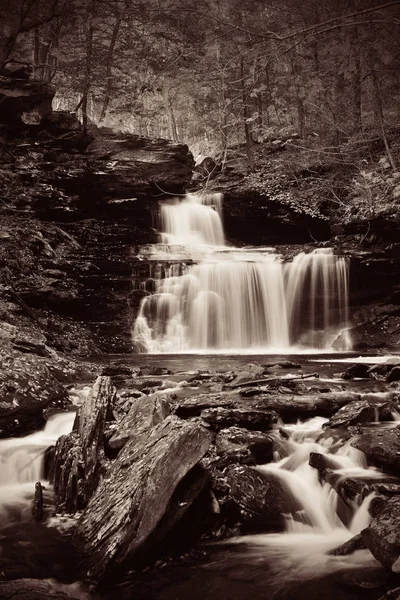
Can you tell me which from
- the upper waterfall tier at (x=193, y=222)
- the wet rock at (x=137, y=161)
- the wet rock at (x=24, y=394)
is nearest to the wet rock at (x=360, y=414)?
the wet rock at (x=24, y=394)

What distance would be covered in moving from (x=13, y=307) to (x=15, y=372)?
6299 mm

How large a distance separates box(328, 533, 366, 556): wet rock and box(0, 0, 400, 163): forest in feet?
10.6

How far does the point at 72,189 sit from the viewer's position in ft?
58.5

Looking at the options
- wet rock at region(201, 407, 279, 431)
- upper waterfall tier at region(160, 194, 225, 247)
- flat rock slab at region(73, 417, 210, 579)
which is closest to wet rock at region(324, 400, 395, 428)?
wet rock at region(201, 407, 279, 431)

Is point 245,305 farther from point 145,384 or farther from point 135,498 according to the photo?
point 135,498

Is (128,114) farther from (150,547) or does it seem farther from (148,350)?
(150,547)

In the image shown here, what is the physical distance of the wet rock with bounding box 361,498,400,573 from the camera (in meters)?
3.04

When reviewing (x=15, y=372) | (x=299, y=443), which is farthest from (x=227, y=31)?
(x=15, y=372)

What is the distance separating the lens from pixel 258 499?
4320 mm

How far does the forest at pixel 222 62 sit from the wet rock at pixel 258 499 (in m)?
3.05

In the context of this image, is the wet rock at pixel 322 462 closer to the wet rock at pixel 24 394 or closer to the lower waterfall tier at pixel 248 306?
the wet rock at pixel 24 394

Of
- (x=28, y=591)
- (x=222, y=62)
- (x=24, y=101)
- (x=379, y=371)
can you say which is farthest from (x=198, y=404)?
(x=24, y=101)

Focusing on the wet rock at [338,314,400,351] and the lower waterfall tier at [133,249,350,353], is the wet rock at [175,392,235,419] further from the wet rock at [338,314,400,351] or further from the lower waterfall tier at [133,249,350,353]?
the wet rock at [338,314,400,351]

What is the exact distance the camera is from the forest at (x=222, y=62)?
10.2 ft
